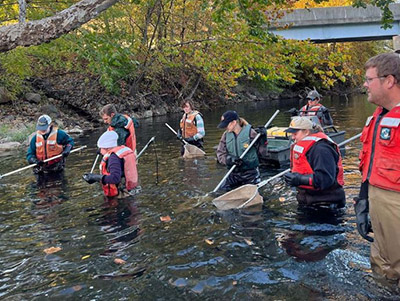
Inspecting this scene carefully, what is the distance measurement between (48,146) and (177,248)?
19.1ft

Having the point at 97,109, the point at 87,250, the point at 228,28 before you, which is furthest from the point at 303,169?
the point at 97,109

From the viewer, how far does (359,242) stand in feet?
18.1

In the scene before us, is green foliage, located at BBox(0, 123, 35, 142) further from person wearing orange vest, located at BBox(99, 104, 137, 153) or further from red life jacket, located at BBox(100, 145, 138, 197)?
red life jacket, located at BBox(100, 145, 138, 197)

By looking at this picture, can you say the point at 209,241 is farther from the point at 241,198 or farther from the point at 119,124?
the point at 119,124

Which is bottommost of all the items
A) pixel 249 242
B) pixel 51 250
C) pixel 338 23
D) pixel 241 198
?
pixel 249 242

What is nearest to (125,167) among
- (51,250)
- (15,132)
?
(51,250)

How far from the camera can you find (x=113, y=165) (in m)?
7.08

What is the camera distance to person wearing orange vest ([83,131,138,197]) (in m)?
7.08

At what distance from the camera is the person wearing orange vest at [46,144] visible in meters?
10.2

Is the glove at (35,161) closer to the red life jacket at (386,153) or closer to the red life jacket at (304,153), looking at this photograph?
the red life jacket at (304,153)

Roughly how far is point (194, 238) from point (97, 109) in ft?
71.5

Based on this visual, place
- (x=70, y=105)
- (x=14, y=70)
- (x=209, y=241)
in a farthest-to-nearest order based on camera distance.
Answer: (x=70, y=105) → (x=14, y=70) → (x=209, y=241)

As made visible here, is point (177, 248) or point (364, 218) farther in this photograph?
point (177, 248)

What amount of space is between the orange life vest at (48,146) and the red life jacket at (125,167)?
10.2 ft
